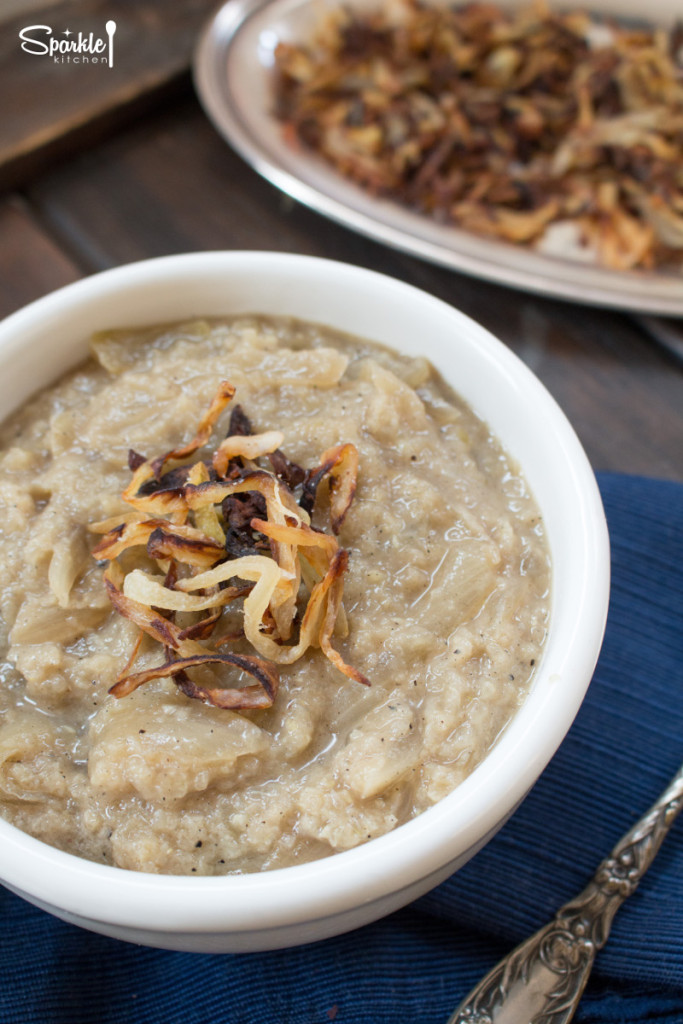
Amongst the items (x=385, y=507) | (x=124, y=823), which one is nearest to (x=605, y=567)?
(x=385, y=507)

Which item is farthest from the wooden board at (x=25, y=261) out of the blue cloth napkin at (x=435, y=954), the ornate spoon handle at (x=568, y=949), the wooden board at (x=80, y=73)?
the ornate spoon handle at (x=568, y=949)

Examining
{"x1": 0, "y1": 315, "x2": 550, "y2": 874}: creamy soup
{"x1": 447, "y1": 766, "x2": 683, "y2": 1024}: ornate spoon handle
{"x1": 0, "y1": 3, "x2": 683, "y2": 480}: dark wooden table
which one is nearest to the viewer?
{"x1": 0, "y1": 315, "x2": 550, "y2": 874}: creamy soup

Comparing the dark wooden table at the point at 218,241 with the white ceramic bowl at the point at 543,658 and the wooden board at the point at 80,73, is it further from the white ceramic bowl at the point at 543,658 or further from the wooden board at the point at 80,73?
the white ceramic bowl at the point at 543,658

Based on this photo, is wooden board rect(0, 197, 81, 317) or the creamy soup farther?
wooden board rect(0, 197, 81, 317)

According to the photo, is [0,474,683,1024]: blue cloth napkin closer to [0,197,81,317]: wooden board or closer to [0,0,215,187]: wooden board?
[0,197,81,317]: wooden board

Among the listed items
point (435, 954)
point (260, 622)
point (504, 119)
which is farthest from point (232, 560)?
point (504, 119)

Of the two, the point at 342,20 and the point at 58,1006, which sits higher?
the point at 342,20

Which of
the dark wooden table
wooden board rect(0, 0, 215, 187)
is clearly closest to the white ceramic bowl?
the dark wooden table

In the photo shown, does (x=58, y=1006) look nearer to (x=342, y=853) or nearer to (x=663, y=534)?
(x=342, y=853)
